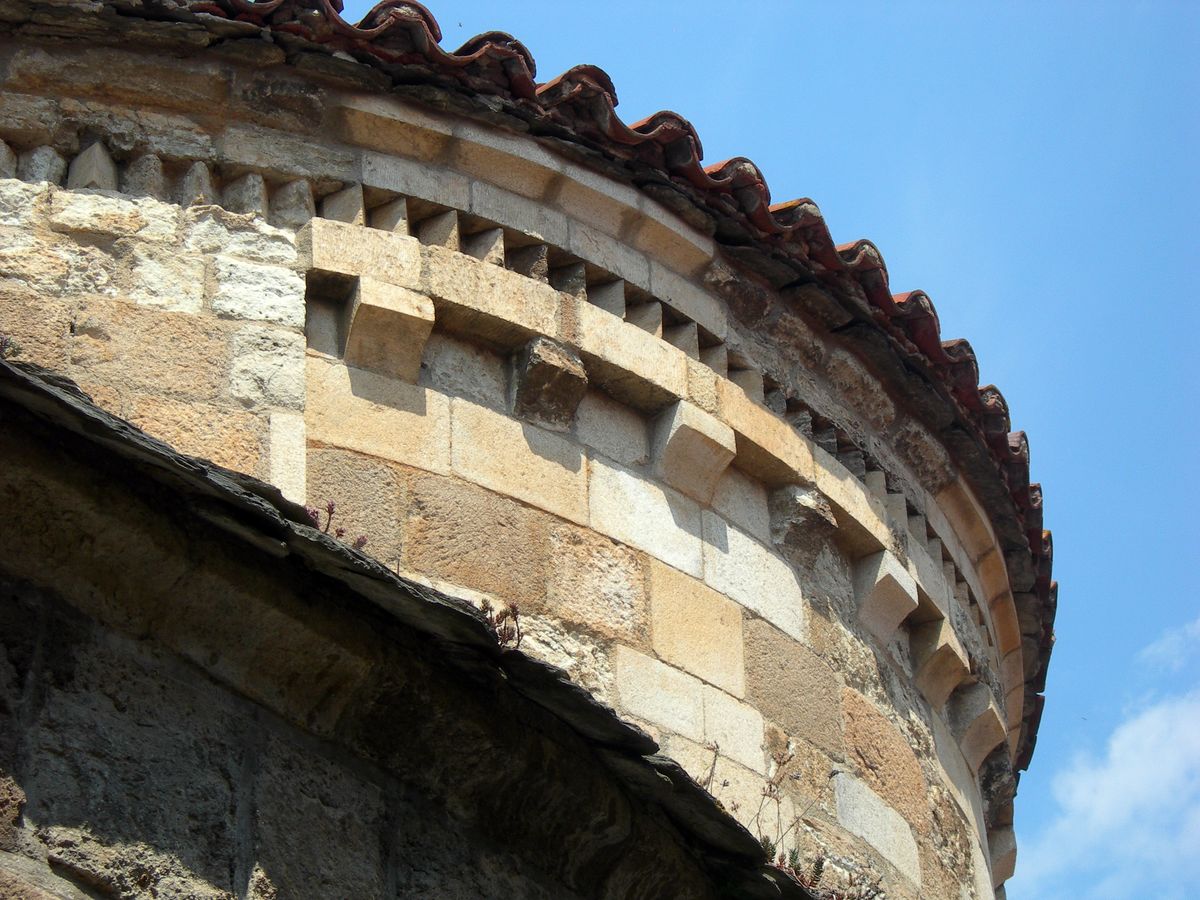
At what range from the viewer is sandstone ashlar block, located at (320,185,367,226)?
6191 millimetres

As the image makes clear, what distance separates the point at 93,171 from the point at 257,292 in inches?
23.0

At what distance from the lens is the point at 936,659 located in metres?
7.45

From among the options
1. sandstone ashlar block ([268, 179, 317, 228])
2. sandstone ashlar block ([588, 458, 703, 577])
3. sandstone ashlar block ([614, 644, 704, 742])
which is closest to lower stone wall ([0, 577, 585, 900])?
sandstone ashlar block ([614, 644, 704, 742])

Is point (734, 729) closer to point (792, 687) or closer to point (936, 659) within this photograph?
point (792, 687)

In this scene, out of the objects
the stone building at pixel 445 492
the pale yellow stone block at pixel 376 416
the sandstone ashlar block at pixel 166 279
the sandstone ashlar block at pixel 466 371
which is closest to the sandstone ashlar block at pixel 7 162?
the stone building at pixel 445 492

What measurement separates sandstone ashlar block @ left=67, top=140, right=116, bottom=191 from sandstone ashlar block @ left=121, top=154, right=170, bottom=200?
0.04 meters

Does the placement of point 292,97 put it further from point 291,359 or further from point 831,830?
point 831,830

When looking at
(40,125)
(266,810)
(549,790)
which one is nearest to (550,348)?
(40,125)

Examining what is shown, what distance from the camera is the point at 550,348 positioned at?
245 inches

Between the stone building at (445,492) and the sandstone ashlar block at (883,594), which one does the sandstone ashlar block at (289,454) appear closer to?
the stone building at (445,492)

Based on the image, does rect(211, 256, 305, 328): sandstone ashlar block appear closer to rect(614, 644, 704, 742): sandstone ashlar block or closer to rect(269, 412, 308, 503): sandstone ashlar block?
rect(269, 412, 308, 503): sandstone ashlar block

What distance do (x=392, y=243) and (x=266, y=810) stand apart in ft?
8.78

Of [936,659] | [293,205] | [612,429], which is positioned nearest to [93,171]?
[293,205]

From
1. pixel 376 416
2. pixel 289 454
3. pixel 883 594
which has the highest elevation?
pixel 883 594
